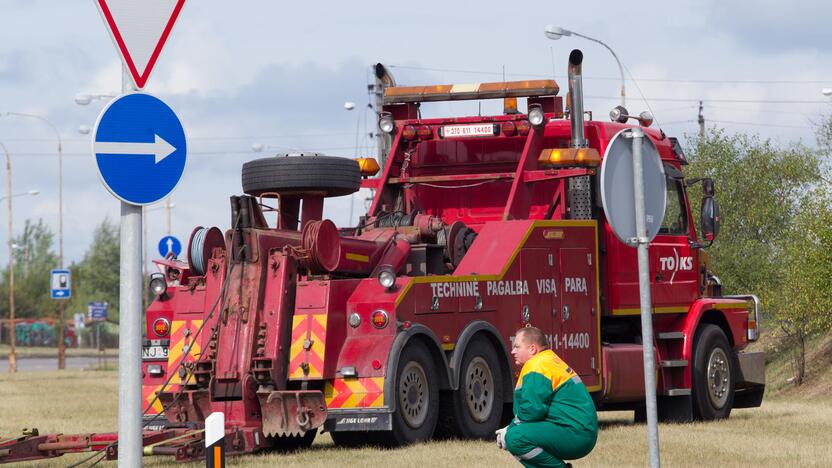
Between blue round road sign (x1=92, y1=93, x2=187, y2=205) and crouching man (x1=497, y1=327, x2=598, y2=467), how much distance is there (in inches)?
92.1

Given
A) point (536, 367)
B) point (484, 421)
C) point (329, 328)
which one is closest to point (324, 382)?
point (329, 328)

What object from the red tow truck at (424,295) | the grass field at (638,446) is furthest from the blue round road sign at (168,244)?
the red tow truck at (424,295)

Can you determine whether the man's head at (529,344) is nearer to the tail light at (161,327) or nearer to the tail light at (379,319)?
the tail light at (379,319)

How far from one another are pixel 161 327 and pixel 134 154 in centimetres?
832

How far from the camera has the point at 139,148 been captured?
7.50 meters

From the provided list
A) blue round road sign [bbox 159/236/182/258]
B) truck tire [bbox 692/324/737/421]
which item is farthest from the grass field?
blue round road sign [bbox 159/236/182/258]

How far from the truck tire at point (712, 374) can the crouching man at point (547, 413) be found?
1046cm

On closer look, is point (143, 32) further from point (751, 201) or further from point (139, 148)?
point (751, 201)

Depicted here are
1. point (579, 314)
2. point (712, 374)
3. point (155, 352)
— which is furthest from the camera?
point (712, 374)

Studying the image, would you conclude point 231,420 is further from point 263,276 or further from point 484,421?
point 484,421

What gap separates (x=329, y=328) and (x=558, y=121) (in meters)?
4.83

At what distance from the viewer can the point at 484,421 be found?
15562 millimetres

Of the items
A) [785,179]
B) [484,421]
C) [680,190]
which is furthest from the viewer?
[785,179]

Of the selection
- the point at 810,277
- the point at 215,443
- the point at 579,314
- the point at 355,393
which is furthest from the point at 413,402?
the point at 810,277
